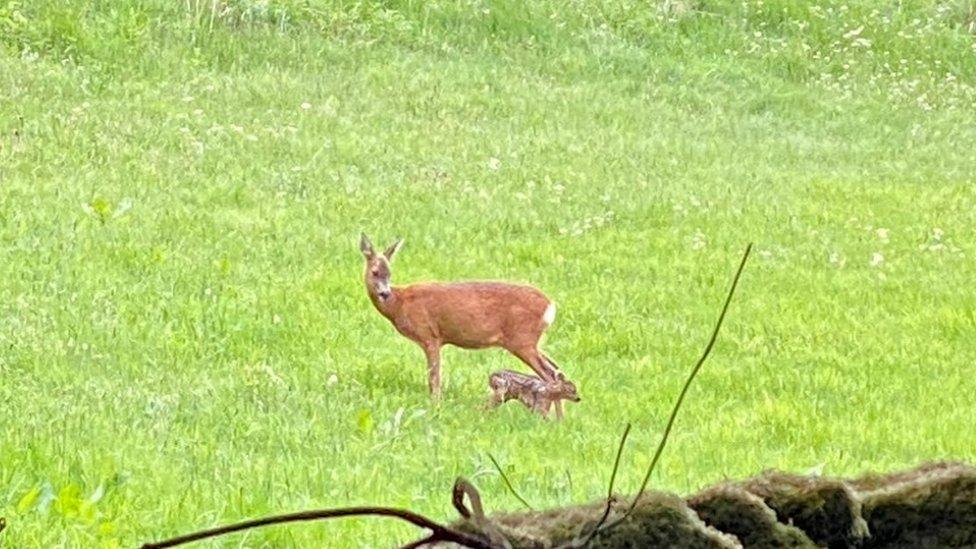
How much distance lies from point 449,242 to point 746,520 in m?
10.2

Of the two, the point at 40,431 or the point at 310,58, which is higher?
the point at 40,431

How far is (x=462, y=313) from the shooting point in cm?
774

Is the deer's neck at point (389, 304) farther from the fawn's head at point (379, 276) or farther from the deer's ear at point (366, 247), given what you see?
the deer's ear at point (366, 247)

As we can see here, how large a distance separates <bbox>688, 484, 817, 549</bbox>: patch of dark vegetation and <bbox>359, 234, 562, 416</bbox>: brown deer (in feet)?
20.3

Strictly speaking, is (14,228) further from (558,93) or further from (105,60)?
(558,93)

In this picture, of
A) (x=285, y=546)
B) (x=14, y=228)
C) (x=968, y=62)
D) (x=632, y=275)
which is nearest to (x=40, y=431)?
(x=285, y=546)

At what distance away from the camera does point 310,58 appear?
18.0 m

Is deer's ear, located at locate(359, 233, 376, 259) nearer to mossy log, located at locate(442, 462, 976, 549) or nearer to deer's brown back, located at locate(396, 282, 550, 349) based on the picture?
deer's brown back, located at locate(396, 282, 550, 349)

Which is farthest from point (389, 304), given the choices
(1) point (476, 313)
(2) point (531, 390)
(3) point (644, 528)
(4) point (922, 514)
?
(3) point (644, 528)

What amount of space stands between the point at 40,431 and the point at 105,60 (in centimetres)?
1059

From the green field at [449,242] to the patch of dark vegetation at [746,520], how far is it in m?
3.25

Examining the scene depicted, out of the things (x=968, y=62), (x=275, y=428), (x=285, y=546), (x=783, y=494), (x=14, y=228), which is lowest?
(x=968, y=62)

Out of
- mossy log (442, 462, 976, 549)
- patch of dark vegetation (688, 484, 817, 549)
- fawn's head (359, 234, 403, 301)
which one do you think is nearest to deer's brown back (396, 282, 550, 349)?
fawn's head (359, 234, 403, 301)

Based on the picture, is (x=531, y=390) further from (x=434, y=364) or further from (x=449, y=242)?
(x=449, y=242)
